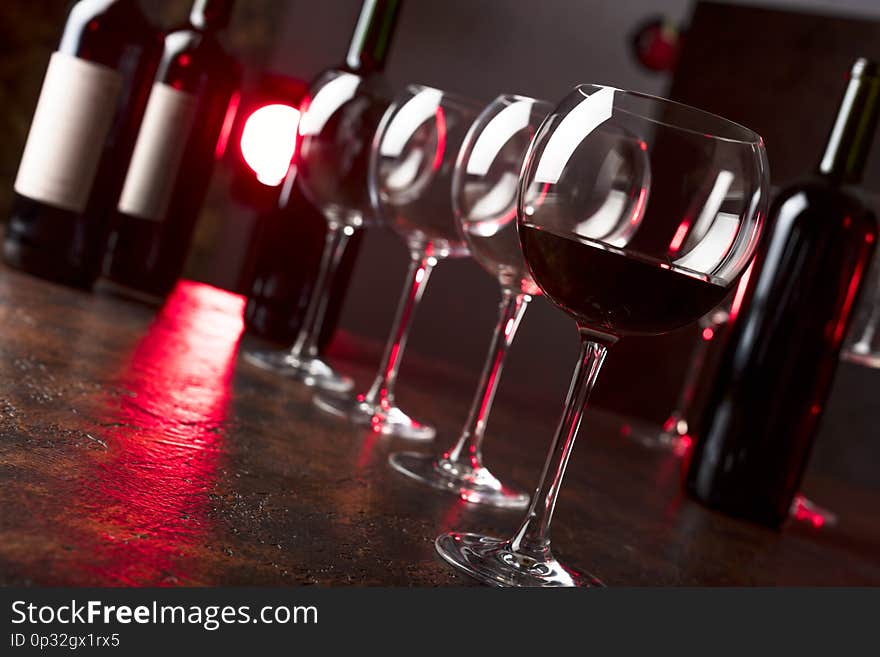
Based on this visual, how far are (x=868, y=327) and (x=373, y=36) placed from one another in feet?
2.07

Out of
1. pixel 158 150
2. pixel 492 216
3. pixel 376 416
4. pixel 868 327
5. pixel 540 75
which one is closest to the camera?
pixel 492 216

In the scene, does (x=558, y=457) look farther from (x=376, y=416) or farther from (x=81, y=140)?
(x=81, y=140)

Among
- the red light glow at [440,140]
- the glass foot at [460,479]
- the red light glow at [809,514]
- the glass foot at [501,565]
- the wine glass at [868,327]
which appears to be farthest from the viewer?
the wine glass at [868,327]

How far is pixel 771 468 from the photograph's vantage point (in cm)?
86

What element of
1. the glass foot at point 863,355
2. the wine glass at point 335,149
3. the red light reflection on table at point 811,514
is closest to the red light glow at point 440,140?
the wine glass at point 335,149

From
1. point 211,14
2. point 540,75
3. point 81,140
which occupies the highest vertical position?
point 540,75

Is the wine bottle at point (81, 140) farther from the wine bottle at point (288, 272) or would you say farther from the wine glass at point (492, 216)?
the wine glass at point (492, 216)

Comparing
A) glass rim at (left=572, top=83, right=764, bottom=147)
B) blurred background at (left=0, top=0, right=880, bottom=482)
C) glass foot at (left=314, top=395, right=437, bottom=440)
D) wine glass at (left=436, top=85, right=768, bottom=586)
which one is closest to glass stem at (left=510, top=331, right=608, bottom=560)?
wine glass at (left=436, top=85, right=768, bottom=586)

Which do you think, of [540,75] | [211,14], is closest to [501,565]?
[211,14]

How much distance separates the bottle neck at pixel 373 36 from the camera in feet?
3.21

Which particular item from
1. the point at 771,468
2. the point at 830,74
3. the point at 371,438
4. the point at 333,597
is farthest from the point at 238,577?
the point at 830,74

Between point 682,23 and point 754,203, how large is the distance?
298 centimetres

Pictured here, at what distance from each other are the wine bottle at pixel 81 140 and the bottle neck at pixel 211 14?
5 cm

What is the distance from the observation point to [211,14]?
989 mm
